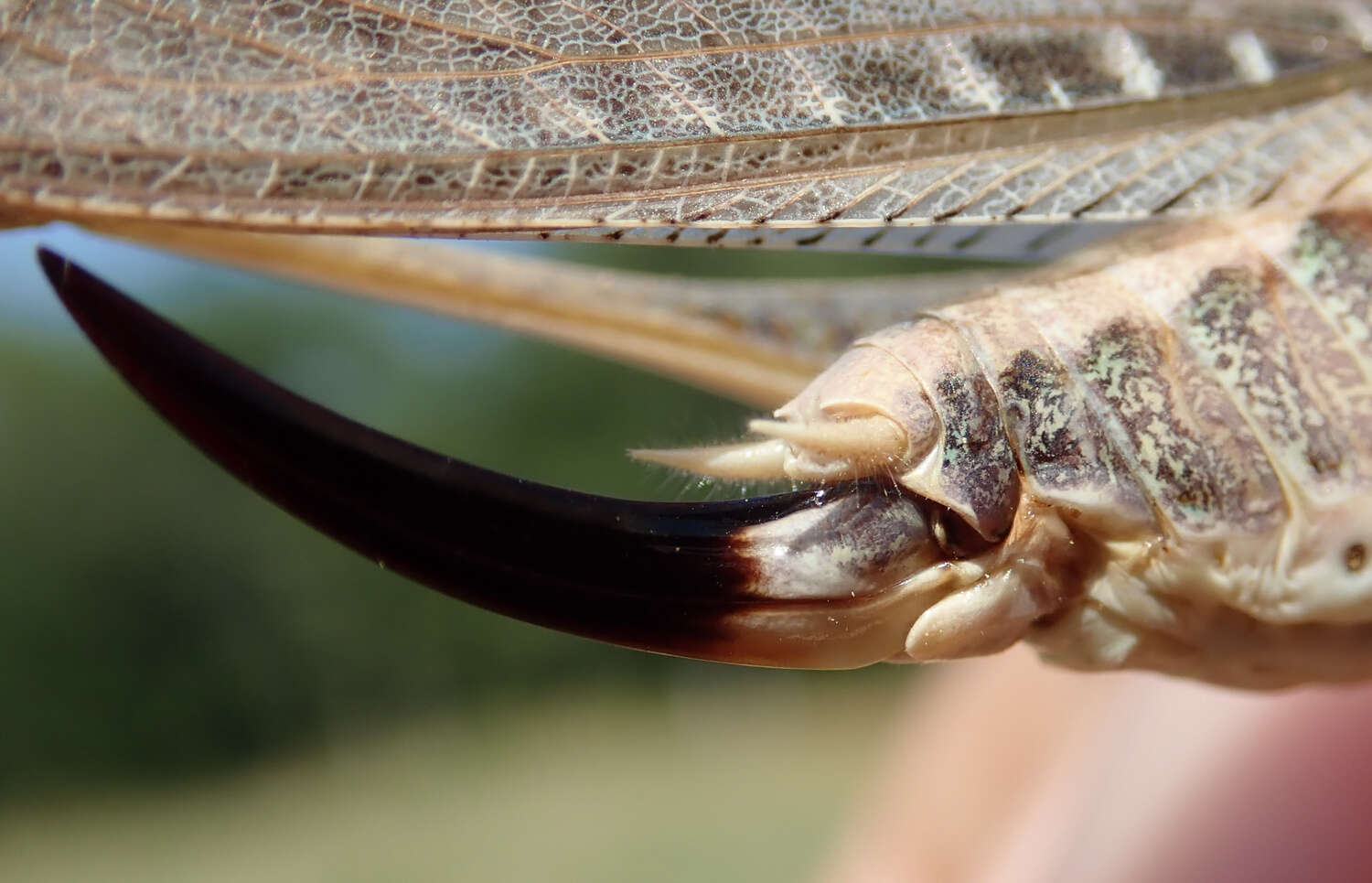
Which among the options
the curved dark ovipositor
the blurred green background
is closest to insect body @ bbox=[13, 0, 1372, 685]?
the curved dark ovipositor

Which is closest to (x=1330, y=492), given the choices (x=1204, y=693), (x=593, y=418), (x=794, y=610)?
(x=794, y=610)

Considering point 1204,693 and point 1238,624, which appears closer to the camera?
point 1238,624

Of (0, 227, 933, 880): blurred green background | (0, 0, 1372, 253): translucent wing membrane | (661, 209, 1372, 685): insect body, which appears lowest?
(0, 227, 933, 880): blurred green background

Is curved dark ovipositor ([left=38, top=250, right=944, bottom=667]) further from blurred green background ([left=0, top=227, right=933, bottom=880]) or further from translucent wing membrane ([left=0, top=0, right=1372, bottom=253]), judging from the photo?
blurred green background ([left=0, top=227, right=933, bottom=880])

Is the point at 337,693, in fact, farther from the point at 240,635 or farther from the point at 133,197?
the point at 133,197

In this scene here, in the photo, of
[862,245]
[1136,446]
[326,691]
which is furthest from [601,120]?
[326,691]

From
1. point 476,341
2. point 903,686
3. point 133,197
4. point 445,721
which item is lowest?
point 903,686

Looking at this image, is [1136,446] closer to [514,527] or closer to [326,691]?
[514,527]
